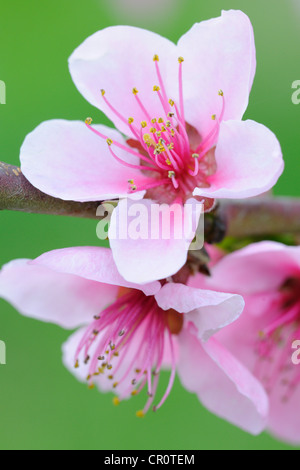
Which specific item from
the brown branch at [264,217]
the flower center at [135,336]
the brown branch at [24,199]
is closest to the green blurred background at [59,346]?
the brown branch at [264,217]

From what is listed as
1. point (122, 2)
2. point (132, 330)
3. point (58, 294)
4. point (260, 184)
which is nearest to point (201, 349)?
point (132, 330)

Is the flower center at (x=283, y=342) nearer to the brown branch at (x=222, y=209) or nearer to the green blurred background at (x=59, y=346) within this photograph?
the brown branch at (x=222, y=209)

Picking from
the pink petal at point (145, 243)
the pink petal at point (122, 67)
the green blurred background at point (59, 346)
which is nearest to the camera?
the pink petal at point (145, 243)

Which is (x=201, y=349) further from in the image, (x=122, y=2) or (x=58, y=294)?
(x=122, y=2)

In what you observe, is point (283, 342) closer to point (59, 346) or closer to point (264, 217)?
point (264, 217)

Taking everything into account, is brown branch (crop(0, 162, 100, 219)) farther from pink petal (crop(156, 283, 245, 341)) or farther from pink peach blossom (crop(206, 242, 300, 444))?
pink peach blossom (crop(206, 242, 300, 444))

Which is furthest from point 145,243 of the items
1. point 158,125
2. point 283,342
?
point 283,342

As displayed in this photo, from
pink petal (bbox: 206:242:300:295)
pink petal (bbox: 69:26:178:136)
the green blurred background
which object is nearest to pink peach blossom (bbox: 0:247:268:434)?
pink petal (bbox: 206:242:300:295)
